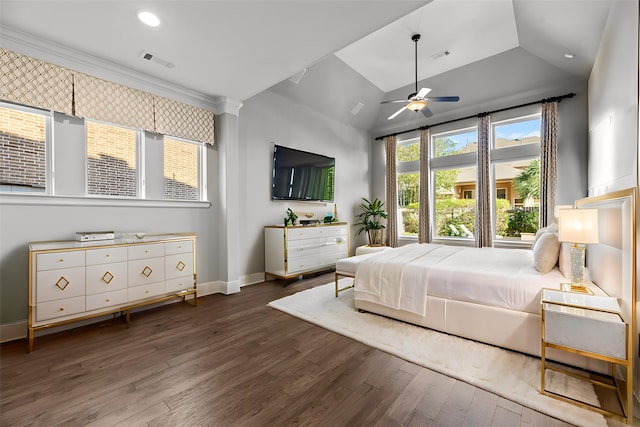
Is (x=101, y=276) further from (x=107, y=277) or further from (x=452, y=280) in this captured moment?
(x=452, y=280)

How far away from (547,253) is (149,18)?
415cm

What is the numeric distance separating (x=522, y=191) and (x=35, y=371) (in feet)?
23.0

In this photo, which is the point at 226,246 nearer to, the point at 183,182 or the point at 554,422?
the point at 183,182

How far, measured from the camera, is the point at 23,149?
259 cm

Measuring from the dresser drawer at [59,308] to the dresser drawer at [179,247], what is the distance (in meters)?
0.86

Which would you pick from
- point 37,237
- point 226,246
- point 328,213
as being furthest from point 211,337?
point 328,213

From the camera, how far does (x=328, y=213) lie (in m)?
5.94

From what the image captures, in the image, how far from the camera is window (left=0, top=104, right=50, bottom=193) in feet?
8.20

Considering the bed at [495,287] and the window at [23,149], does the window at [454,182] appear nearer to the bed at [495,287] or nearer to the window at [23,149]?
the bed at [495,287]

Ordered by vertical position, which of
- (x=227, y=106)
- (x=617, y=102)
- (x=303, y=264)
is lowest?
(x=303, y=264)

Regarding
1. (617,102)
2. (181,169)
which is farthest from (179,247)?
(617,102)

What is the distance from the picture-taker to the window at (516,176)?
4961 millimetres

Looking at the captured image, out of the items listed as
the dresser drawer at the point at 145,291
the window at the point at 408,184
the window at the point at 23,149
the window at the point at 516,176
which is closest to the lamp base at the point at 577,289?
the window at the point at 516,176

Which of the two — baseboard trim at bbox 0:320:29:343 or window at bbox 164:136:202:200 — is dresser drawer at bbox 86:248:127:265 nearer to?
baseboard trim at bbox 0:320:29:343
